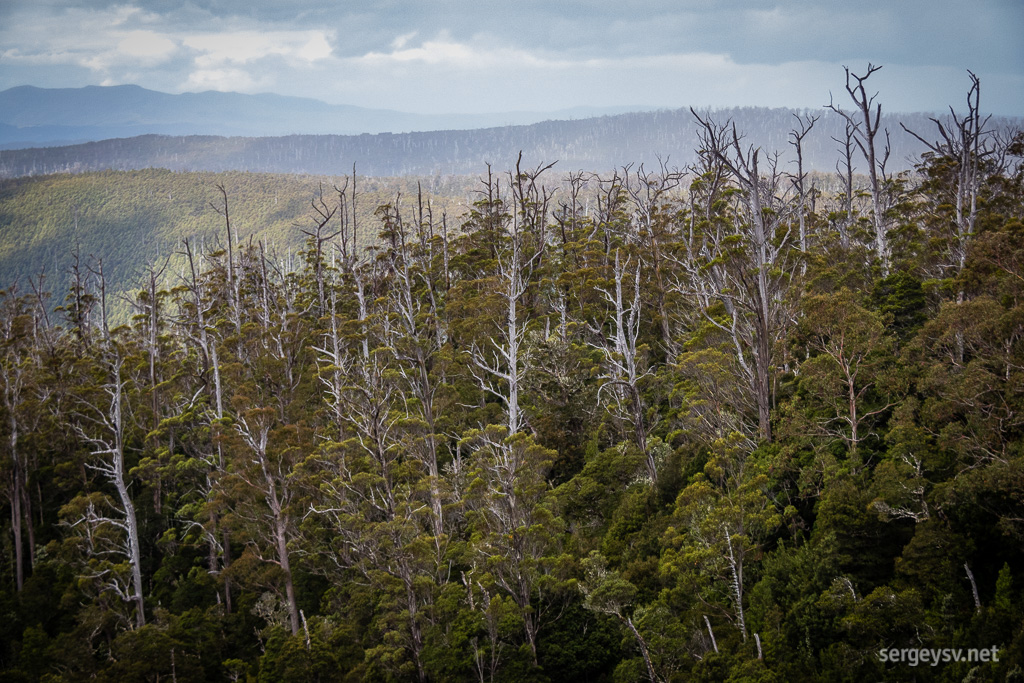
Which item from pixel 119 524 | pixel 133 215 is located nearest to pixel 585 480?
pixel 119 524

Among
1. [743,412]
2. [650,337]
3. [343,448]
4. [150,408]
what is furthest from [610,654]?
[150,408]

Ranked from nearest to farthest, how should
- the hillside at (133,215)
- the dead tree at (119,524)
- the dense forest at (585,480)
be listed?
the dense forest at (585,480)
the dead tree at (119,524)
the hillside at (133,215)

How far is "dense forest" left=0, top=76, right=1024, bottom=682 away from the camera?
40.2 ft

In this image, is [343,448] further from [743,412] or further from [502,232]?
[502,232]

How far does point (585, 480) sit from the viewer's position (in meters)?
19.5

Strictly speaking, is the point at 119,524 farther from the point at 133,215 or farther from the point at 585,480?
the point at 133,215

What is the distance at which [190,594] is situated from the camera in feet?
79.6

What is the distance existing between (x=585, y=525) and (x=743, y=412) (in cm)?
595

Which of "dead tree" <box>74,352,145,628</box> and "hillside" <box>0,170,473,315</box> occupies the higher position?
"hillside" <box>0,170,473,315</box>

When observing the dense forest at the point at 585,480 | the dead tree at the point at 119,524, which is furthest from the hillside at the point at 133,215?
the dead tree at the point at 119,524

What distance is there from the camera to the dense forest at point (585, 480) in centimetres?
1227

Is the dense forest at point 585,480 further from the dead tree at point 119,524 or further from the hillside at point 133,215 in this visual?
the hillside at point 133,215

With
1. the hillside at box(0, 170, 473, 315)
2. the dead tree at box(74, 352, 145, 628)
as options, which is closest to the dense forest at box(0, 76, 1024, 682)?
the dead tree at box(74, 352, 145, 628)

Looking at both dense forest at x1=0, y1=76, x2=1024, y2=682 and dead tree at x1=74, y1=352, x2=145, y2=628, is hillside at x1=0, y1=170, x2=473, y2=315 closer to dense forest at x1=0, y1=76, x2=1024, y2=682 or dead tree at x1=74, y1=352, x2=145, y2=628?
dense forest at x1=0, y1=76, x2=1024, y2=682
